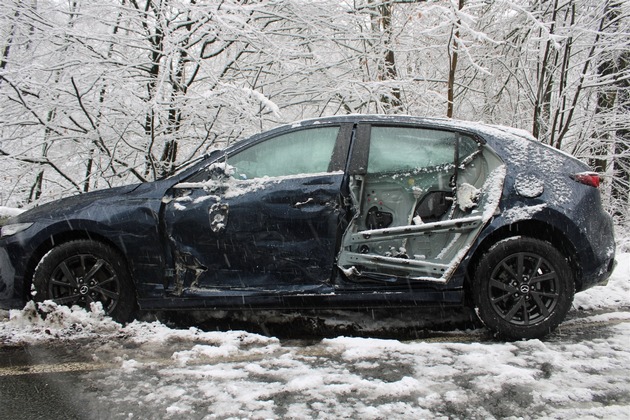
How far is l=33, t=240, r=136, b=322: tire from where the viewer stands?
3846mm

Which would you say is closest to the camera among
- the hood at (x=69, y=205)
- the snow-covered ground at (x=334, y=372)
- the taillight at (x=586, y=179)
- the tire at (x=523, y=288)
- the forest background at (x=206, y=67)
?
the snow-covered ground at (x=334, y=372)

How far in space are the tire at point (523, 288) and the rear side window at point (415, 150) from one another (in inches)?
30.1

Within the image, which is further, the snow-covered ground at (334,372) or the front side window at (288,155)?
the front side window at (288,155)

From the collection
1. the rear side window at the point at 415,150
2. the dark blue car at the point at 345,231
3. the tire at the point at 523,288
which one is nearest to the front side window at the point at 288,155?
the dark blue car at the point at 345,231

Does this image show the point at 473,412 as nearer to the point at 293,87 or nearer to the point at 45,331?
the point at 45,331

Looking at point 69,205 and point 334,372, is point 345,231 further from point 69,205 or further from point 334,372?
point 69,205

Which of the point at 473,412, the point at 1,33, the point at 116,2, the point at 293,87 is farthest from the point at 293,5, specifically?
the point at 473,412

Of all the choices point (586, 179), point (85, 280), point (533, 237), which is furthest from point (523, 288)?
point (85, 280)

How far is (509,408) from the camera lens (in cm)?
A: 255

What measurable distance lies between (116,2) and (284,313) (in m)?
4.20

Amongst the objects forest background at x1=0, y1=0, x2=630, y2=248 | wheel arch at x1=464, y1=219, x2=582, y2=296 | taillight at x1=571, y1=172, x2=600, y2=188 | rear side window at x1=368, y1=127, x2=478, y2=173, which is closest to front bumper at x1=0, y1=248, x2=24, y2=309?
forest background at x1=0, y1=0, x2=630, y2=248

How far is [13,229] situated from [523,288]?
12.7 feet

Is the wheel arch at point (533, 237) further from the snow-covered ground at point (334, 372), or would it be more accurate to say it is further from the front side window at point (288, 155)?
the front side window at point (288, 155)

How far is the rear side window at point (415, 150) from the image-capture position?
3885 millimetres
